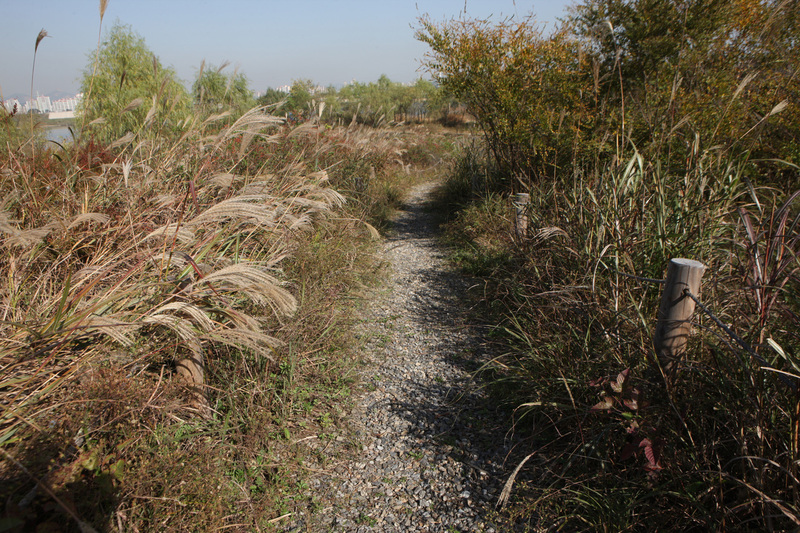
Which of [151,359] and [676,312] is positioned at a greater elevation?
[676,312]

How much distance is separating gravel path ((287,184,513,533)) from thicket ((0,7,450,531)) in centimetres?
20

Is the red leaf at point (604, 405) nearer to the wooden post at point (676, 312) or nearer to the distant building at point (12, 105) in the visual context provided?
the wooden post at point (676, 312)

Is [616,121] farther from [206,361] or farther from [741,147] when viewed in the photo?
[206,361]

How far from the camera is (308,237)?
538 centimetres

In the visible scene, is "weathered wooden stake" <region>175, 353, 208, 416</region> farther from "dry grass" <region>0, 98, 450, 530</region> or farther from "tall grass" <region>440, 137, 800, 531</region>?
"tall grass" <region>440, 137, 800, 531</region>

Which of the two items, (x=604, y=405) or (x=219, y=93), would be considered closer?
(x=604, y=405)

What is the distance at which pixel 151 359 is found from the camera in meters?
2.46

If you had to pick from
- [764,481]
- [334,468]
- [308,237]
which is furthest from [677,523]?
[308,237]

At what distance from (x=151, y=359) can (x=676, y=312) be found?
116 inches

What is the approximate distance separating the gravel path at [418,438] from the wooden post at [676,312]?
112 centimetres

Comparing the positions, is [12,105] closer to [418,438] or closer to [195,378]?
[195,378]

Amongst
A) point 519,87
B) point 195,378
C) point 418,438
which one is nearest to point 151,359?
point 195,378

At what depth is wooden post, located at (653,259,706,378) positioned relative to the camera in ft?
7.06

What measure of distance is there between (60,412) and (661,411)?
2948mm
